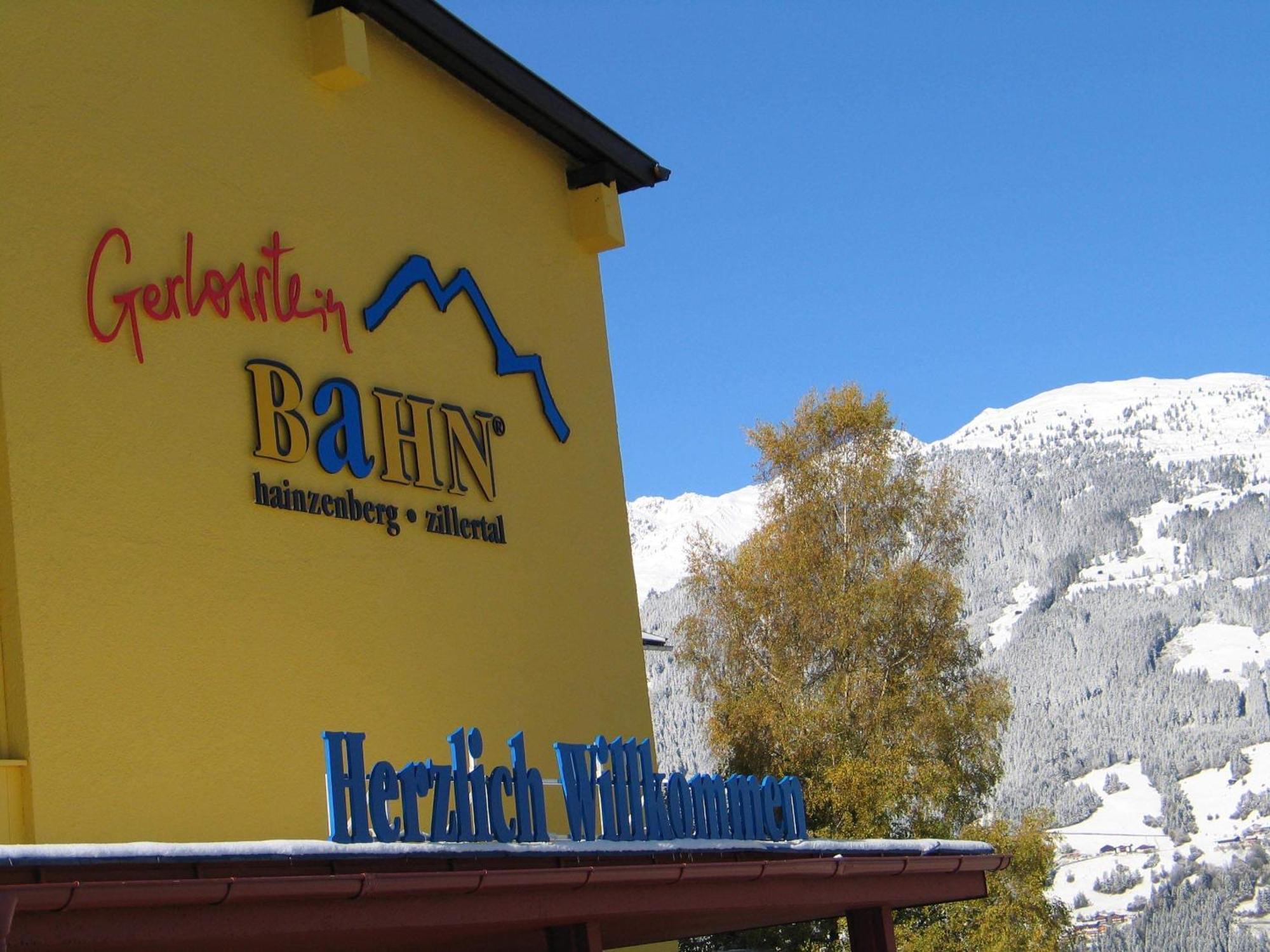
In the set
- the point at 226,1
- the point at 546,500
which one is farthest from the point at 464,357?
the point at 226,1

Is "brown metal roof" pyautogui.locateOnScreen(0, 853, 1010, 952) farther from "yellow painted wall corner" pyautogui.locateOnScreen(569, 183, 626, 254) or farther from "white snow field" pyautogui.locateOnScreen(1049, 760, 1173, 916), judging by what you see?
"white snow field" pyautogui.locateOnScreen(1049, 760, 1173, 916)

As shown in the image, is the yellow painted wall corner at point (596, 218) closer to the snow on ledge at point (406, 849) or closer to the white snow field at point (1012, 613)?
the snow on ledge at point (406, 849)

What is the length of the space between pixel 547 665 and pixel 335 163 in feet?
15.8

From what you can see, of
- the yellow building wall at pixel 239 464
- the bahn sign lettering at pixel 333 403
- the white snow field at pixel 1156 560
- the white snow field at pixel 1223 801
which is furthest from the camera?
the white snow field at pixel 1156 560

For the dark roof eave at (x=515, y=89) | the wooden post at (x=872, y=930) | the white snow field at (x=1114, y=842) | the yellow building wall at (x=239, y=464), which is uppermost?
the dark roof eave at (x=515, y=89)

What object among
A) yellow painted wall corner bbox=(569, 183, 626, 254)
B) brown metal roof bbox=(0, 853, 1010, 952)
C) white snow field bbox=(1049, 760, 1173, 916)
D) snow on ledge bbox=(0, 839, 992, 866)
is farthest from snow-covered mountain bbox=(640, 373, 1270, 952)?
brown metal roof bbox=(0, 853, 1010, 952)

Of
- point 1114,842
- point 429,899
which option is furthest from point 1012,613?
point 429,899

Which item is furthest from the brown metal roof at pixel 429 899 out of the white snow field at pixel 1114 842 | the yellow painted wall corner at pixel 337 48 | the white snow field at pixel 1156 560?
the white snow field at pixel 1156 560

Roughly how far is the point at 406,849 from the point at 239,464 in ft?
11.3

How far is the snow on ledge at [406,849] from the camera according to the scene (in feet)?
24.7

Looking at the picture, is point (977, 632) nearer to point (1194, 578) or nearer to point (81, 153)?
point (1194, 578)

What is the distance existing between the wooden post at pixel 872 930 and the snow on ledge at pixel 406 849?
25.6 inches

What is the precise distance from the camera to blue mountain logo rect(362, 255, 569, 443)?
13.3 metres

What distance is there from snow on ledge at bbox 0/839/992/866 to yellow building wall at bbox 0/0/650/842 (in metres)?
1.00
